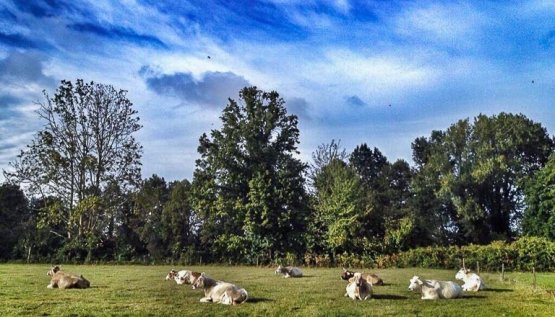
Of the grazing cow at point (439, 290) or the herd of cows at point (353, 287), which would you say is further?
the grazing cow at point (439, 290)

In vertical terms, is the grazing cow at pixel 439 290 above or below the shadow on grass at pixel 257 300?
above

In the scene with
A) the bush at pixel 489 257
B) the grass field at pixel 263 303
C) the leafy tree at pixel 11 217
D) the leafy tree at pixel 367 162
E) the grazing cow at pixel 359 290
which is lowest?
the grass field at pixel 263 303

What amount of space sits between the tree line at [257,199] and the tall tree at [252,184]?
0.10 meters

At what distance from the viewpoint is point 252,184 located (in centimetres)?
4141

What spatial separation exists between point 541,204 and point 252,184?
949 inches

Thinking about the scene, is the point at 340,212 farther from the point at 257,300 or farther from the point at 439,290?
the point at 257,300

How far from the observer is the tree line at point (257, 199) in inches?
1610

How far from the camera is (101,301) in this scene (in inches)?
488

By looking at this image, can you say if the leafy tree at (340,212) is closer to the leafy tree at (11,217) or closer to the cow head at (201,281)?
the cow head at (201,281)

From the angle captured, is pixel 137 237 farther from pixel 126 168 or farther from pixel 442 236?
pixel 442 236

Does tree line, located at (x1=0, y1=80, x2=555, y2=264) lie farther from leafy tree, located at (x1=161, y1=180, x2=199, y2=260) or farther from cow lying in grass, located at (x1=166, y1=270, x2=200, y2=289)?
cow lying in grass, located at (x1=166, y1=270, x2=200, y2=289)

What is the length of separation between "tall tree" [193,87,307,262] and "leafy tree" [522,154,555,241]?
63.6 ft

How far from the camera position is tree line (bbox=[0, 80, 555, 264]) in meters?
40.9

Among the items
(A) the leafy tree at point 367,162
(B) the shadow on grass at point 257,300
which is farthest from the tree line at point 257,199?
(B) the shadow on grass at point 257,300
